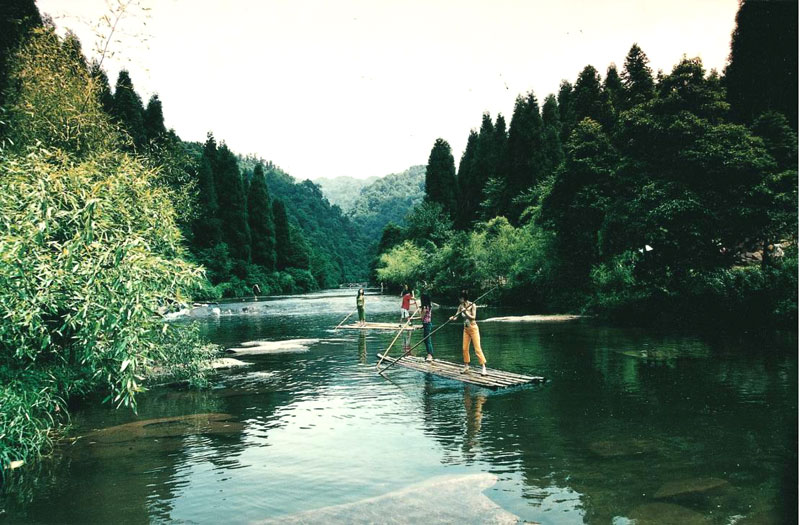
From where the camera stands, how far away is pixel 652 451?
924 cm

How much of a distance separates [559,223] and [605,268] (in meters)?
3.78

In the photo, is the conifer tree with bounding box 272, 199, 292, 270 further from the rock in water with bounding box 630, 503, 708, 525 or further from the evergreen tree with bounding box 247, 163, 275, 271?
the rock in water with bounding box 630, 503, 708, 525

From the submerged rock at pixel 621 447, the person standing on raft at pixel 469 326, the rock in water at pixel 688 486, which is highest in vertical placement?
the person standing on raft at pixel 469 326

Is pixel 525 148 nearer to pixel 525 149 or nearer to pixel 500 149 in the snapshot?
pixel 525 149

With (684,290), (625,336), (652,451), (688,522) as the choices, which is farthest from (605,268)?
(688,522)

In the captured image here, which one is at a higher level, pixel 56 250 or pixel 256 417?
pixel 56 250

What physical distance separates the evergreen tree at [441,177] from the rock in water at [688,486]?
78.2m

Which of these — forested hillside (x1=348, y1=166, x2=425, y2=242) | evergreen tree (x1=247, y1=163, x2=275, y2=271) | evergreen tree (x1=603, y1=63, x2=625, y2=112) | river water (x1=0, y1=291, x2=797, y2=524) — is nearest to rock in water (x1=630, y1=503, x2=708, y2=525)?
river water (x1=0, y1=291, x2=797, y2=524)

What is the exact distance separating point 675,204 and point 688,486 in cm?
1960

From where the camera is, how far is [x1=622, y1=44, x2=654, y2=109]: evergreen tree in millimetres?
41219

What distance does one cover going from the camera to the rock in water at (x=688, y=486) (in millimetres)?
7574

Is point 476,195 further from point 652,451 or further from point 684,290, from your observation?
point 652,451

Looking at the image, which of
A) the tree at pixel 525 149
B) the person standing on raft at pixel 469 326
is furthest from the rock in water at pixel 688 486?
the tree at pixel 525 149

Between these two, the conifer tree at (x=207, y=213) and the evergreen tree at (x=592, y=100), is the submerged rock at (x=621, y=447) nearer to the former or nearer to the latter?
the evergreen tree at (x=592, y=100)
